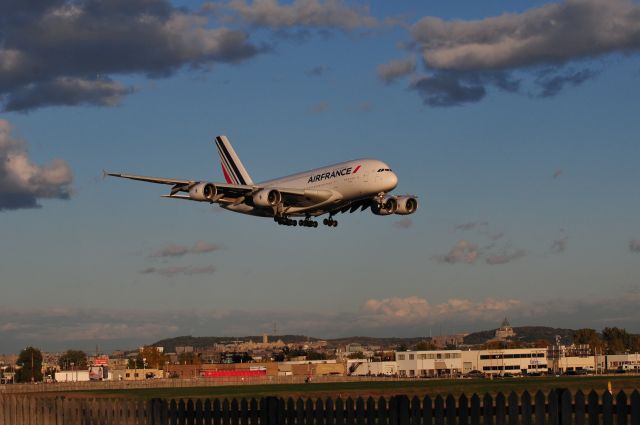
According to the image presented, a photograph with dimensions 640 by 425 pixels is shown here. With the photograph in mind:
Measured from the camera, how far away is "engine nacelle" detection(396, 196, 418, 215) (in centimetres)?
7438

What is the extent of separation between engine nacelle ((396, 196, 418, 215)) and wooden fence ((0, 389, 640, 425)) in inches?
2102

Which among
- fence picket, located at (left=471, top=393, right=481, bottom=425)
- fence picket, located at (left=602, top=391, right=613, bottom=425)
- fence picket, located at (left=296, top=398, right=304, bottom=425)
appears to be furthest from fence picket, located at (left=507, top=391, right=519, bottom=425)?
fence picket, located at (left=296, top=398, right=304, bottom=425)

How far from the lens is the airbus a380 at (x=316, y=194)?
7044 centimetres

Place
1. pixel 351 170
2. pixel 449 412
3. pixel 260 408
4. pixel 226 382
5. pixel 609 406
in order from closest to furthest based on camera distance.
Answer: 1. pixel 609 406
2. pixel 449 412
3. pixel 260 408
4. pixel 351 170
5. pixel 226 382

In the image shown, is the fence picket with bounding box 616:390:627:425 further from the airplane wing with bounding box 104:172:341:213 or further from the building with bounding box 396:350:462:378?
the building with bounding box 396:350:462:378

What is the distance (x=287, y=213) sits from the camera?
7244 cm

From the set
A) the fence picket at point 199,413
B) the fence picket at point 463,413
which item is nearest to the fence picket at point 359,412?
the fence picket at point 463,413

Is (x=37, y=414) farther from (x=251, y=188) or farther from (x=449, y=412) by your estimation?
(x=251, y=188)

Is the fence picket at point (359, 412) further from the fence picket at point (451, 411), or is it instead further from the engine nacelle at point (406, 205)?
the engine nacelle at point (406, 205)

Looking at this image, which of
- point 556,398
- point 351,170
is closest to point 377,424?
point 556,398

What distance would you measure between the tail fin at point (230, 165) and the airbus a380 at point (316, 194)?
21.0 m

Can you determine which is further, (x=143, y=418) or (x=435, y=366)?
(x=435, y=366)

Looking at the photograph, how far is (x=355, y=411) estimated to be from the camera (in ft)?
57.7

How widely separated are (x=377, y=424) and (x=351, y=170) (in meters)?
53.8
